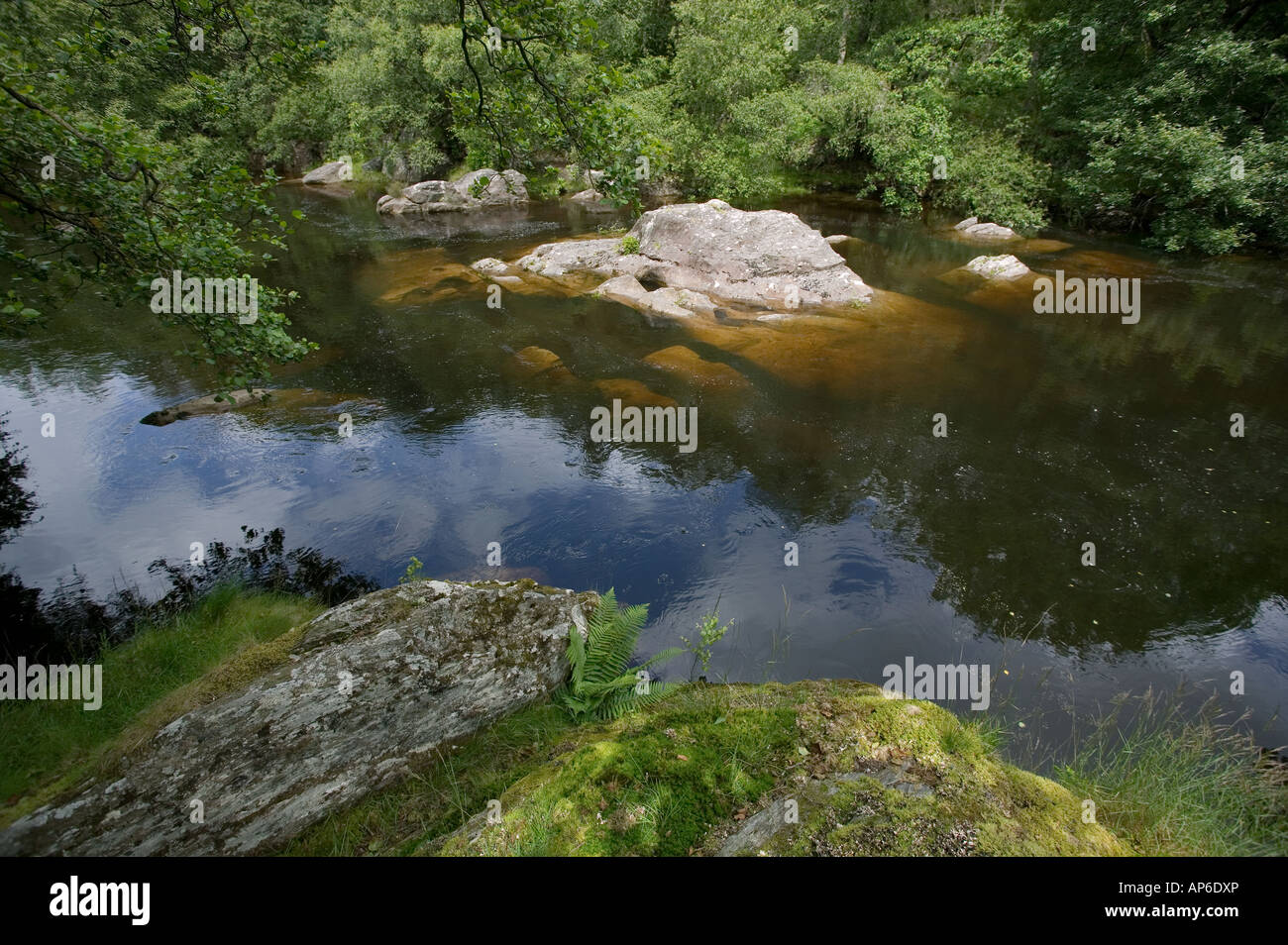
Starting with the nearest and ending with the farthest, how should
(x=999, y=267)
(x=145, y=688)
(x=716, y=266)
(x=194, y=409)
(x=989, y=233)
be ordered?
(x=145, y=688)
(x=194, y=409)
(x=716, y=266)
(x=999, y=267)
(x=989, y=233)

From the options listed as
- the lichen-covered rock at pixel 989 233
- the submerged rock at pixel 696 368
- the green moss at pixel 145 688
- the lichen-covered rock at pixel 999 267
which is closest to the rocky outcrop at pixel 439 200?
the lichen-covered rock at pixel 989 233

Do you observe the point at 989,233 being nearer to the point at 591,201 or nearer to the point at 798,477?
the point at 591,201

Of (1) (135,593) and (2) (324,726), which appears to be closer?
(2) (324,726)

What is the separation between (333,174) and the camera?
4666 centimetres

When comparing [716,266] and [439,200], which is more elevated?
[439,200]

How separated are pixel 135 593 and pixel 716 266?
18.6 metres

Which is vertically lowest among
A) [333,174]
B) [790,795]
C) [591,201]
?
[790,795]

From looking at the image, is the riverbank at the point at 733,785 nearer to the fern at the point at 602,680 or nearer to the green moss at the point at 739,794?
the green moss at the point at 739,794

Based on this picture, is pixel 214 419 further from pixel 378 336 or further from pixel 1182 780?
pixel 1182 780

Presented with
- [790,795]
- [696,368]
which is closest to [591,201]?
[696,368]

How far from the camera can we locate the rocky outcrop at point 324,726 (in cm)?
396

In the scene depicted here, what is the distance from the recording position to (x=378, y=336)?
60.3 ft
